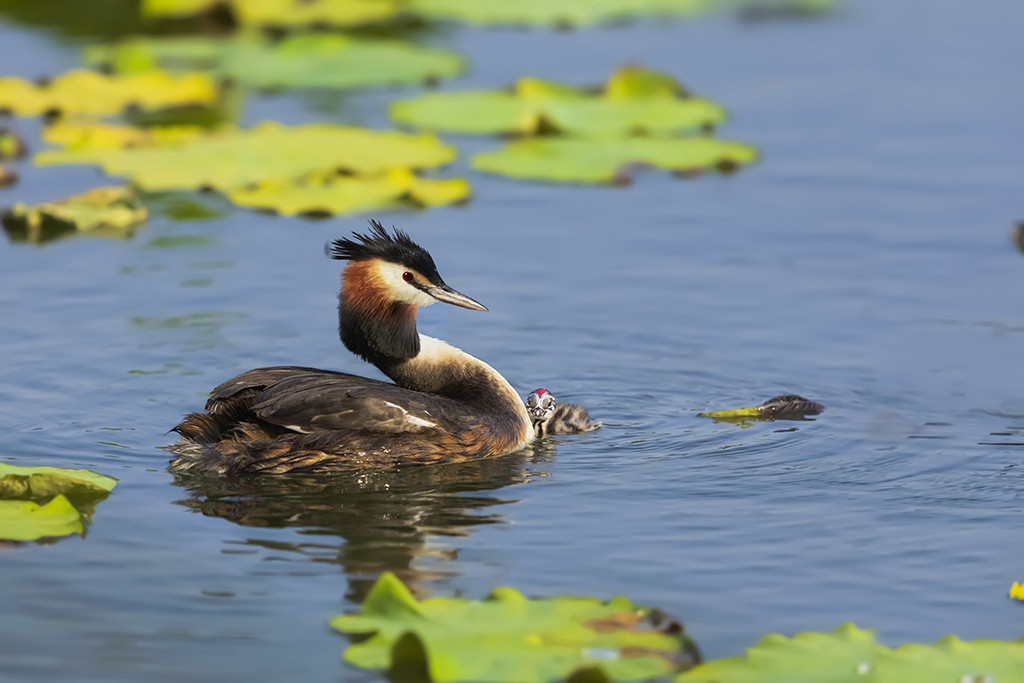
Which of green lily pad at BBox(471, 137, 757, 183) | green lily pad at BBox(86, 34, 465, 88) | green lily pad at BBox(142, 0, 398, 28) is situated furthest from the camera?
green lily pad at BBox(142, 0, 398, 28)

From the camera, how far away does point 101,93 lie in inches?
597

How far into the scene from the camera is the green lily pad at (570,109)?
13.9m

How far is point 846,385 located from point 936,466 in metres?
1.32

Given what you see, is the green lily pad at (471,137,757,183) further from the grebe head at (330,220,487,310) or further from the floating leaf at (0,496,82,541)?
the floating leaf at (0,496,82,541)

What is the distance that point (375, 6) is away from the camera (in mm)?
19047

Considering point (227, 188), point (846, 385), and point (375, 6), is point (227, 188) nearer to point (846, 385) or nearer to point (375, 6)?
point (846, 385)

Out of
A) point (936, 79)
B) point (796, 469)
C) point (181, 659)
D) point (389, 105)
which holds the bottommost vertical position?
point (181, 659)

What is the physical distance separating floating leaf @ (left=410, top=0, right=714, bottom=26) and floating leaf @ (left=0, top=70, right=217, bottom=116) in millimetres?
3531

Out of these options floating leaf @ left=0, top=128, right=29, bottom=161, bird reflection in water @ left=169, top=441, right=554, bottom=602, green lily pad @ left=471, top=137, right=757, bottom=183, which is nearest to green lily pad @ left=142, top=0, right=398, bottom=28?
floating leaf @ left=0, top=128, right=29, bottom=161

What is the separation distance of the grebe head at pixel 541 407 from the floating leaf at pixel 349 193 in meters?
3.80

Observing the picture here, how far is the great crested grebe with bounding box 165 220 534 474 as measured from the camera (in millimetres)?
7789

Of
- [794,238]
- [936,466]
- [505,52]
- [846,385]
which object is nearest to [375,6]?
[505,52]

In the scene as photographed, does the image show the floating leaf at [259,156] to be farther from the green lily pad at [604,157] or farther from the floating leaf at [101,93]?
the floating leaf at [101,93]

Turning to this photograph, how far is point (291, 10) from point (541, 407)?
11518 mm
